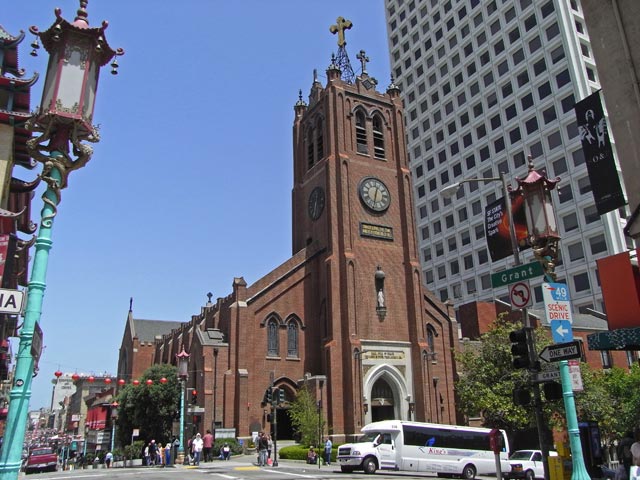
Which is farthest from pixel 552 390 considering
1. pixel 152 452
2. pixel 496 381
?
pixel 152 452

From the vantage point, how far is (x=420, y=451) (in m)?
25.1

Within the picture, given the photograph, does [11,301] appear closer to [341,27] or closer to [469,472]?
[469,472]

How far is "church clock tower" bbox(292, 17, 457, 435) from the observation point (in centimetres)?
3731

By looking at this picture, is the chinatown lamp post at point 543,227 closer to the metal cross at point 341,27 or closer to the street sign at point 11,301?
the street sign at point 11,301

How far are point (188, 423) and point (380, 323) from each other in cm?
1429

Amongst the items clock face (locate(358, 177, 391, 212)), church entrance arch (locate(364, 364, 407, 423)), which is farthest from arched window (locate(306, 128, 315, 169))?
church entrance arch (locate(364, 364, 407, 423))

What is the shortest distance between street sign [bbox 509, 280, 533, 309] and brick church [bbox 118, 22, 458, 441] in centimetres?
2368

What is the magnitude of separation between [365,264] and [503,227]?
981 inches

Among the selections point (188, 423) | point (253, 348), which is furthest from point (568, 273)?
point (188, 423)

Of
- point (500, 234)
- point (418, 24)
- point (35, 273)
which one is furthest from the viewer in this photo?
point (418, 24)

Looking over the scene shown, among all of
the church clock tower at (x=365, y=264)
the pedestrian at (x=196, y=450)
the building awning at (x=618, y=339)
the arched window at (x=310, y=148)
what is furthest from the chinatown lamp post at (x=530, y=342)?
the arched window at (x=310, y=148)

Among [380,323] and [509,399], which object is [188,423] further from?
[509,399]

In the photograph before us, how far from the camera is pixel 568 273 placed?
54.3m

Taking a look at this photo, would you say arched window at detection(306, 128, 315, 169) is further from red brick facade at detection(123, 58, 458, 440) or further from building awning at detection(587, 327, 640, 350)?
building awning at detection(587, 327, 640, 350)
